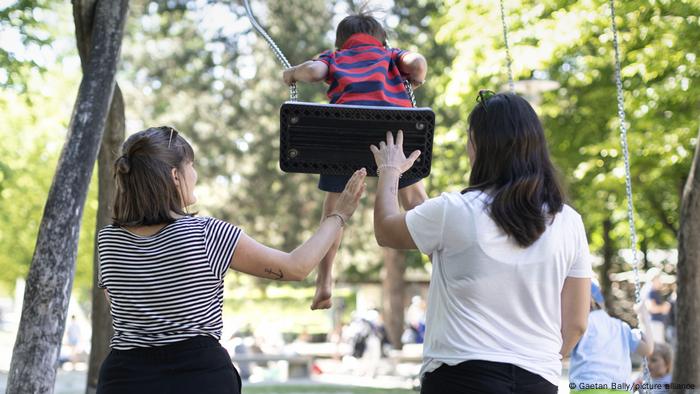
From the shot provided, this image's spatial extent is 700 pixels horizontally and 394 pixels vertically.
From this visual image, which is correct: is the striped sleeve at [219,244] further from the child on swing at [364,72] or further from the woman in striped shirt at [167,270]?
the child on swing at [364,72]

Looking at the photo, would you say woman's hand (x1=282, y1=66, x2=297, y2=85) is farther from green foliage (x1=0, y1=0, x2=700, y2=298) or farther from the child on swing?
green foliage (x1=0, y1=0, x2=700, y2=298)

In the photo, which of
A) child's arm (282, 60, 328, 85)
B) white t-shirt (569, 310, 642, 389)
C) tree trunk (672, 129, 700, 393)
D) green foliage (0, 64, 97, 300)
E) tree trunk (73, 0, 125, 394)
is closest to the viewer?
child's arm (282, 60, 328, 85)

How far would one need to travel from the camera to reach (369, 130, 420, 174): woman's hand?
146 inches

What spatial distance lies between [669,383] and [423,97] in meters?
18.4

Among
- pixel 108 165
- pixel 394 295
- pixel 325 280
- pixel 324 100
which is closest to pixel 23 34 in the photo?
pixel 108 165

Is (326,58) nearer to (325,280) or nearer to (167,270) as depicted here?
(325,280)

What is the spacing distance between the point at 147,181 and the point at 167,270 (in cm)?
33

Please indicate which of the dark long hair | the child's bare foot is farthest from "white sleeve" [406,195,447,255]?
the child's bare foot

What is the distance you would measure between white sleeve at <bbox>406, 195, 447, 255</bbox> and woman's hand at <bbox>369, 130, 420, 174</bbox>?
0.42 meters

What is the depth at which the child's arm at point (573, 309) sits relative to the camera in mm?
3457

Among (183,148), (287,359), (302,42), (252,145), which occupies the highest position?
(302,42)

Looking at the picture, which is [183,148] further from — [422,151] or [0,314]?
[0,314]

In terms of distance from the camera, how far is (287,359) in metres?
21.4

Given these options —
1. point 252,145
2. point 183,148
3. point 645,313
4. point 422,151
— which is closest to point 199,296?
point 183,148
